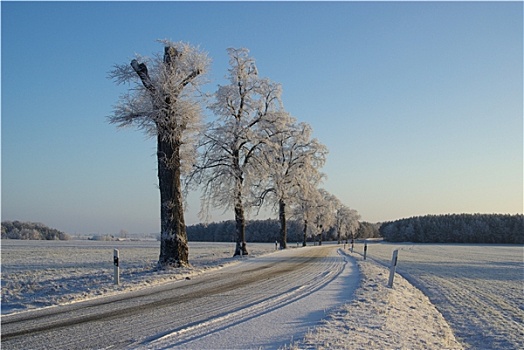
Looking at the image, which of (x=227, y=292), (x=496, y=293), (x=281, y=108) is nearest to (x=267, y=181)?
(x=281, y=108)

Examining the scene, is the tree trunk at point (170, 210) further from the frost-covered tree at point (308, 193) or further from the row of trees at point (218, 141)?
the frost-covered tree at point (308, 193)

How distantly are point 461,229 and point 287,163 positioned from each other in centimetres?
10548

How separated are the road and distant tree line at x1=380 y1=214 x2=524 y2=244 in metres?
124

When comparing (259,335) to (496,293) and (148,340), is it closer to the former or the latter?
(148,340)

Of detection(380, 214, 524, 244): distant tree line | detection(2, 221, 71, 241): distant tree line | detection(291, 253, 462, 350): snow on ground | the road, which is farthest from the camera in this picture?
detection(380, 214, 524, 244): distant tree line

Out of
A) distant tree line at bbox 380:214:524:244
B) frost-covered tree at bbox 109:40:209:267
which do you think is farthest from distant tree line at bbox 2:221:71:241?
distant tree line at bbox 380:214:524:244

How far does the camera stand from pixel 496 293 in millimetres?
14922

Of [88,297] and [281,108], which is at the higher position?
[281,108]

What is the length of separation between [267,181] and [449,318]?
19.3 metres

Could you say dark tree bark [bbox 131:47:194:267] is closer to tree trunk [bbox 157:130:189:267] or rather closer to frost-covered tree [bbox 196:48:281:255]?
tree trunk [bbox 157:130:189:267]

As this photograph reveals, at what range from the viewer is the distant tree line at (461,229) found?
114188mm

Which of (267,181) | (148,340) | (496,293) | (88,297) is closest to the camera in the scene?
(148,340)

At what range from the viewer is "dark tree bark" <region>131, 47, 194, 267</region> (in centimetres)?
1533

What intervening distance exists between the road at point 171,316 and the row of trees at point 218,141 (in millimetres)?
5963
